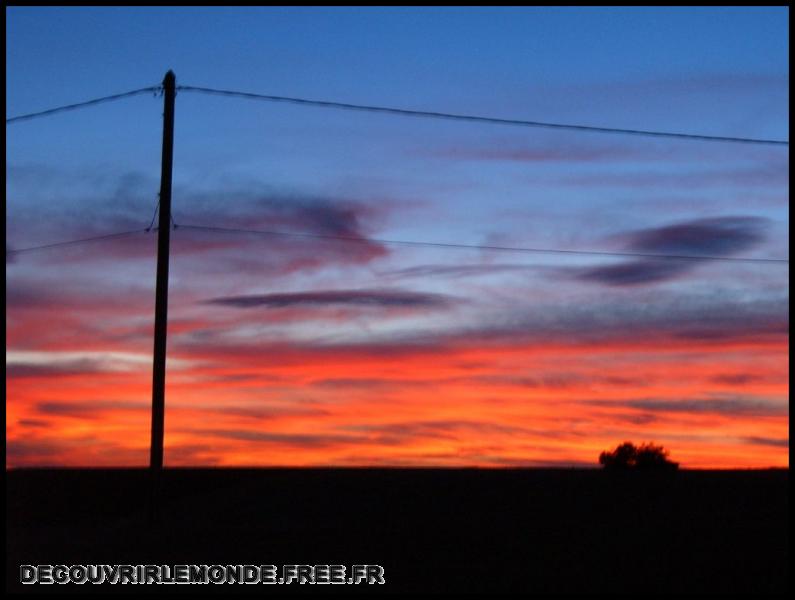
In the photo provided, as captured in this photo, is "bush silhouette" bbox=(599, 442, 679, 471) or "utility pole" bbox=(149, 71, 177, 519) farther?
"bush silhouette" bbox=(599, 442, 679, 471)
